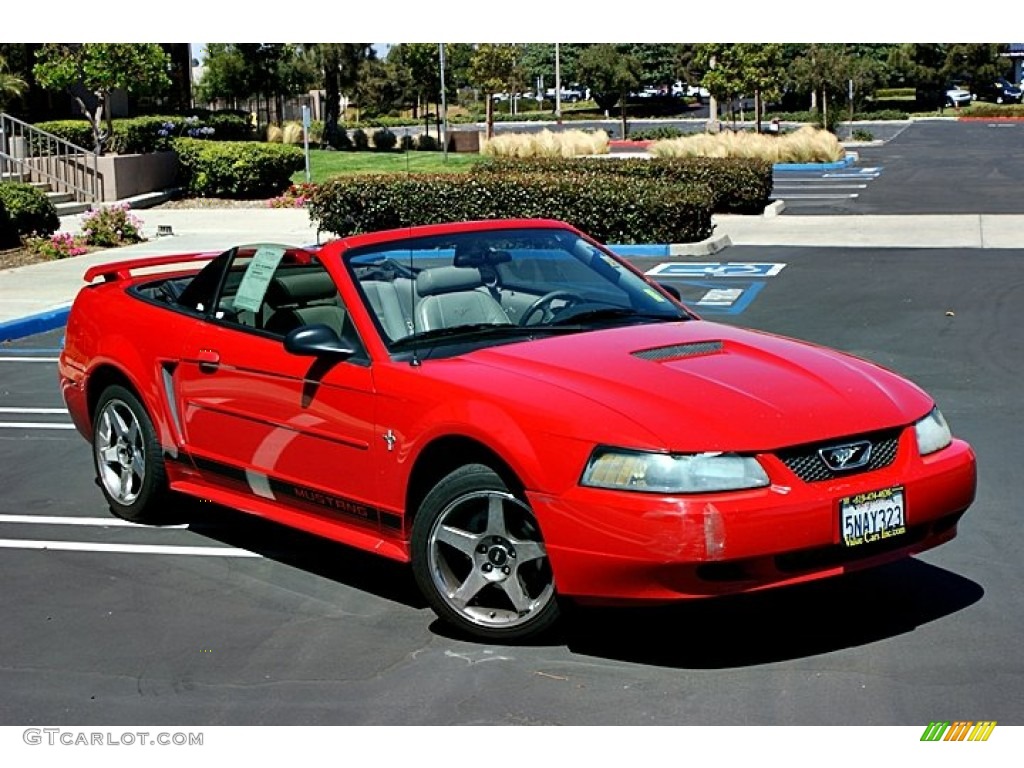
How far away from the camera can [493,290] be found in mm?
6668

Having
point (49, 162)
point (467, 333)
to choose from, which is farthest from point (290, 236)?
point (467, 333)

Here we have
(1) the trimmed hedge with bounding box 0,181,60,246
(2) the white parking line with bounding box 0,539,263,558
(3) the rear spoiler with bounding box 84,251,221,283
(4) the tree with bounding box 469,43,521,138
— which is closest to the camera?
(2) the white parking line with bounding box 0,539,263,558

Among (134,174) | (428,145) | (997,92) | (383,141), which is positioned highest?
(997,92)

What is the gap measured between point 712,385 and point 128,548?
10.3 feet

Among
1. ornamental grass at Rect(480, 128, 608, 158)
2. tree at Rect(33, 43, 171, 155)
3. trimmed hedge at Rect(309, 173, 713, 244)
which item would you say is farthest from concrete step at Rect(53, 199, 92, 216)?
ornamental grass at Rect(480, 128, 608, 158)

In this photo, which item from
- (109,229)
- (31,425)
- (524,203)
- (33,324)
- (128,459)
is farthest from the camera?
(109,229)

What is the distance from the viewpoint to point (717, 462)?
5168mm

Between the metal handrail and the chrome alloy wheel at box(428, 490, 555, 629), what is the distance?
23873 millimetres

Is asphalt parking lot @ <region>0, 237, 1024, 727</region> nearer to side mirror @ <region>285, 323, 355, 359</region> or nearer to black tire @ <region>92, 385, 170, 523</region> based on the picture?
black tire @ <region>92, 385, 170, 523</region>

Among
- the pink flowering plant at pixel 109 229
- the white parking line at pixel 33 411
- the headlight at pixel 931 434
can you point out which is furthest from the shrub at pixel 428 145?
the headlight at pixel 931 434

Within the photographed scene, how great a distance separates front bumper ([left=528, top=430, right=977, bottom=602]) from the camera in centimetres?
506

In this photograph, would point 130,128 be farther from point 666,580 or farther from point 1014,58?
point 1014,58

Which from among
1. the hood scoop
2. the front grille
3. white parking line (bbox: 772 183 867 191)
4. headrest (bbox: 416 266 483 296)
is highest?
white parking line (bbox: 772 183 867 191)

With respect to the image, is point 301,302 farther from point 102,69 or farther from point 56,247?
point 102,69
